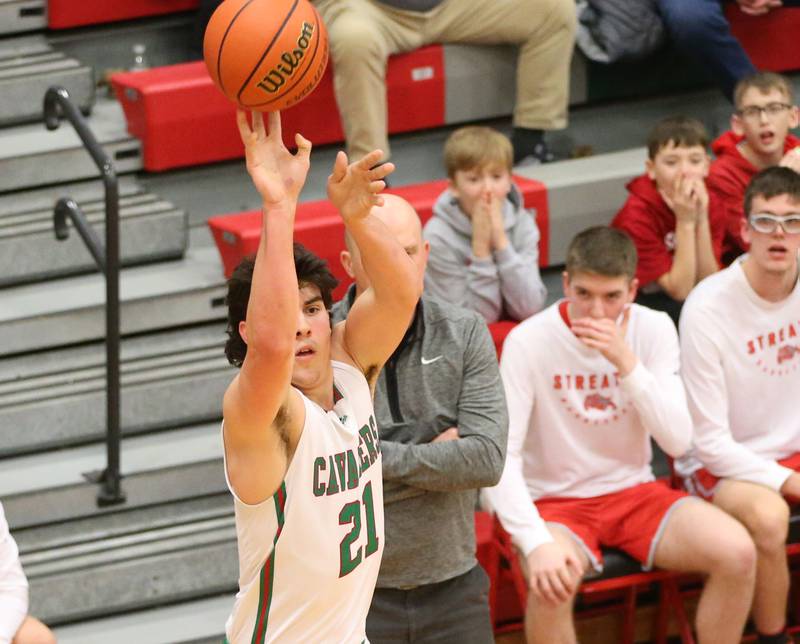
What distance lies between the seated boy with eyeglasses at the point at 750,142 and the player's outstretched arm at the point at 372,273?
2.65 m

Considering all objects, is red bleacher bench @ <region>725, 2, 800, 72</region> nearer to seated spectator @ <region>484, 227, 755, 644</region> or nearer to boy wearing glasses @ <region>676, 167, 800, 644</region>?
boy wearing glasses @ <region>676, 167, 800, 644</region>

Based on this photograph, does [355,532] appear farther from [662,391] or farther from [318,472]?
[662,391]

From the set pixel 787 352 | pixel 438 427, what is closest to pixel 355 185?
pixel 438 427

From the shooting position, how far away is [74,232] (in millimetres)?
5480

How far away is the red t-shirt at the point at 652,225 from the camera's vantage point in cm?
535

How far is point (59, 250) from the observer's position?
214 inches

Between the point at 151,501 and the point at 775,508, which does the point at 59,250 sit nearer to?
the point at 151,501

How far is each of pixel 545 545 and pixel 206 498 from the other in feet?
4.02

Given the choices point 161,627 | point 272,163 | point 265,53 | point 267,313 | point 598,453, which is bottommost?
point 161,627

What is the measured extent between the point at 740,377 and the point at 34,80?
2.97 metres

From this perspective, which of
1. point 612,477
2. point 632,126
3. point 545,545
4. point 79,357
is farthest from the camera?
point 632,126

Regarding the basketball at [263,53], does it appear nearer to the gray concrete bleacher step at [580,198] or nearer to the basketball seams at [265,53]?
the basketball seams at [265,53]

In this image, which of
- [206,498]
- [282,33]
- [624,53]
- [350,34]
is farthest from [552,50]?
[282,33]

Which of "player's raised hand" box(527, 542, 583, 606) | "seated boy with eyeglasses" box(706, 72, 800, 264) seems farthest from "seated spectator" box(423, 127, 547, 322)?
"player's raised hand" box(527, 542, 583, 606)
